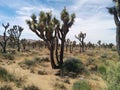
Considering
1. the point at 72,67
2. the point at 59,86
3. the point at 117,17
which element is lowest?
the point at 59,86

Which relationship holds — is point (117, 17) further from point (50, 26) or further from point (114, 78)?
point (114, 78)

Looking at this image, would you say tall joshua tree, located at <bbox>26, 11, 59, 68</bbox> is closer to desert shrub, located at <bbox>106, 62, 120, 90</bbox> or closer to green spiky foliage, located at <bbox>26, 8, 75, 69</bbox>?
green spiky foliage, located at <bbox>26, 8, 75, 69</bbox>

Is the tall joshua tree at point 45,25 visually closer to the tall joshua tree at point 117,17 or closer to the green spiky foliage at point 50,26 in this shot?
the green spiky foliage at point 50,26

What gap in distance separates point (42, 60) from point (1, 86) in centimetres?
1516

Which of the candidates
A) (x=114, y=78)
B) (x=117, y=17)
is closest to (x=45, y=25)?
(x=117, y=17)

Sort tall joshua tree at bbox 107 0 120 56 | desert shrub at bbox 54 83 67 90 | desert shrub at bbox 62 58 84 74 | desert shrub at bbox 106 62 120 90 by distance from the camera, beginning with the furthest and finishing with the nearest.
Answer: desert shrub at bbox 62 58 84 74
tall joshua tree at bbox 107 0 120 56
desert shrub at bbox 54 83 67 90
desert shrub at bbox 106 62 120 90

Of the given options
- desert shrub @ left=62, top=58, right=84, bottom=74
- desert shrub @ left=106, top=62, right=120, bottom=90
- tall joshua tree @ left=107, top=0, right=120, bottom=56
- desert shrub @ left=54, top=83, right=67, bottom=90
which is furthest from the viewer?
desert shrub @ left=62, top=58, right=84, bottom=74

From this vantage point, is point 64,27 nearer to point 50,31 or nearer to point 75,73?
point 50,31

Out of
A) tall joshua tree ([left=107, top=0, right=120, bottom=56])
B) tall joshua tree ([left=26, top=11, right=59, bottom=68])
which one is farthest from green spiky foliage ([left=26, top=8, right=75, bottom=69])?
tall joshua tree ([left=107, top=0, right=120, bottom=56])

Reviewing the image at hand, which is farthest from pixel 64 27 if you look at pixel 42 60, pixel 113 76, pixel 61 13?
pixel 113 76

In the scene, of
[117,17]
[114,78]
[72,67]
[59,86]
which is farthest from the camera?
[72,67]

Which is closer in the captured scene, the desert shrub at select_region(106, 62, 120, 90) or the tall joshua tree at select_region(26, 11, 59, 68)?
the desert shrub at select_region(106, 62, 120, 90)

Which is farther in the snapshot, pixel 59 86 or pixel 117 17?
pixel 117 17

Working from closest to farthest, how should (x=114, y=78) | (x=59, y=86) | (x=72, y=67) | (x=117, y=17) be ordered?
(x=114, y=78) < (x=59, y=86) < (x=117, y=17) < (x=72, y=67)
